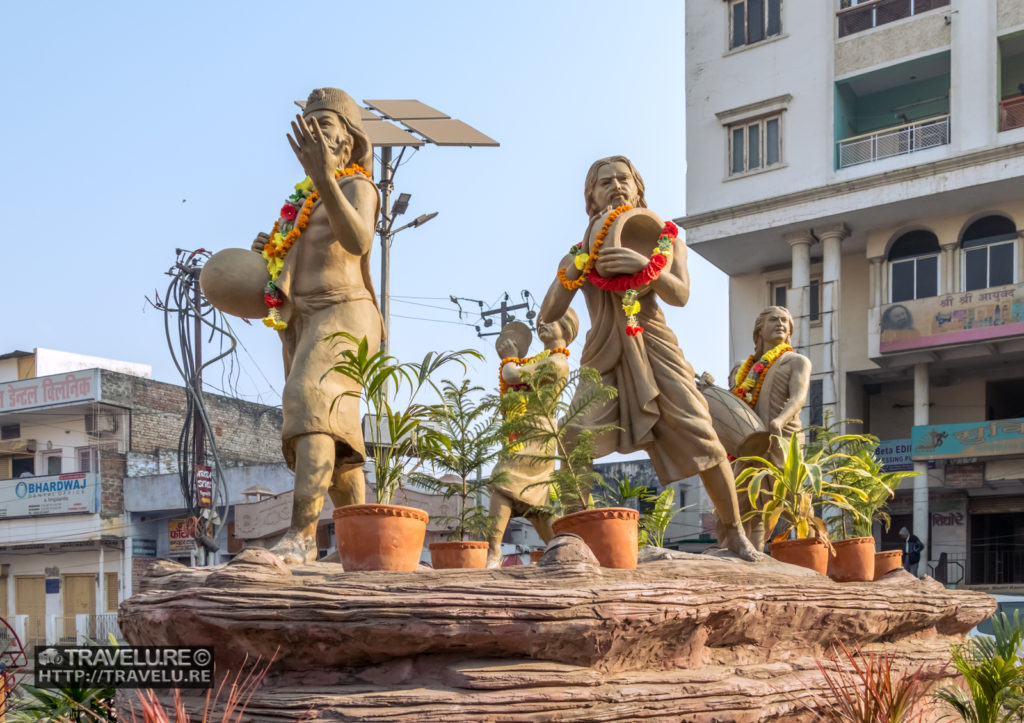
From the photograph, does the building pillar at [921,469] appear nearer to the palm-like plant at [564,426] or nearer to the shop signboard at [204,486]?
the shop signboard at [204,486]

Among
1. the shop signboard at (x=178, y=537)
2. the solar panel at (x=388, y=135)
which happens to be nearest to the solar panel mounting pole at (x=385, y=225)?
the solar panel at (x=388, y=135)

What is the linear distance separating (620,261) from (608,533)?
1692 millimetres

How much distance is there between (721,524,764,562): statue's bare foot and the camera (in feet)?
21.9

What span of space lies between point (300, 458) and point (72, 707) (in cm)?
186

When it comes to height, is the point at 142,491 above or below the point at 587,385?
below

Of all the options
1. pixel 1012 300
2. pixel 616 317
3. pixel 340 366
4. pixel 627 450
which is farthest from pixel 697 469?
pixel 1012 300

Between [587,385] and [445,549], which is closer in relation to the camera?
[445,549]

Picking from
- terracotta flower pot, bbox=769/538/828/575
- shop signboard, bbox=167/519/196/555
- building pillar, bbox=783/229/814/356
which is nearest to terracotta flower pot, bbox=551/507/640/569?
terracotta flower pot, bbox=769/538/828/575

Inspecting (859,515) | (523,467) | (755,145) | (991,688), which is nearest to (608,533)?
(523,467)

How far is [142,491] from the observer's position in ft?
100

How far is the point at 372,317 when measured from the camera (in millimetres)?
6262

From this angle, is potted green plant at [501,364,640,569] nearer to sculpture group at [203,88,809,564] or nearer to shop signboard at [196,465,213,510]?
sculpture group at [203,88,809,564]

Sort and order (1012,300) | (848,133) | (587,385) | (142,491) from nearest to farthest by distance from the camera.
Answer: (587,385)
(1012,300)
(848,133)
(142,491)

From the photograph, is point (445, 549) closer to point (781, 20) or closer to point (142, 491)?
point (781, 20)
